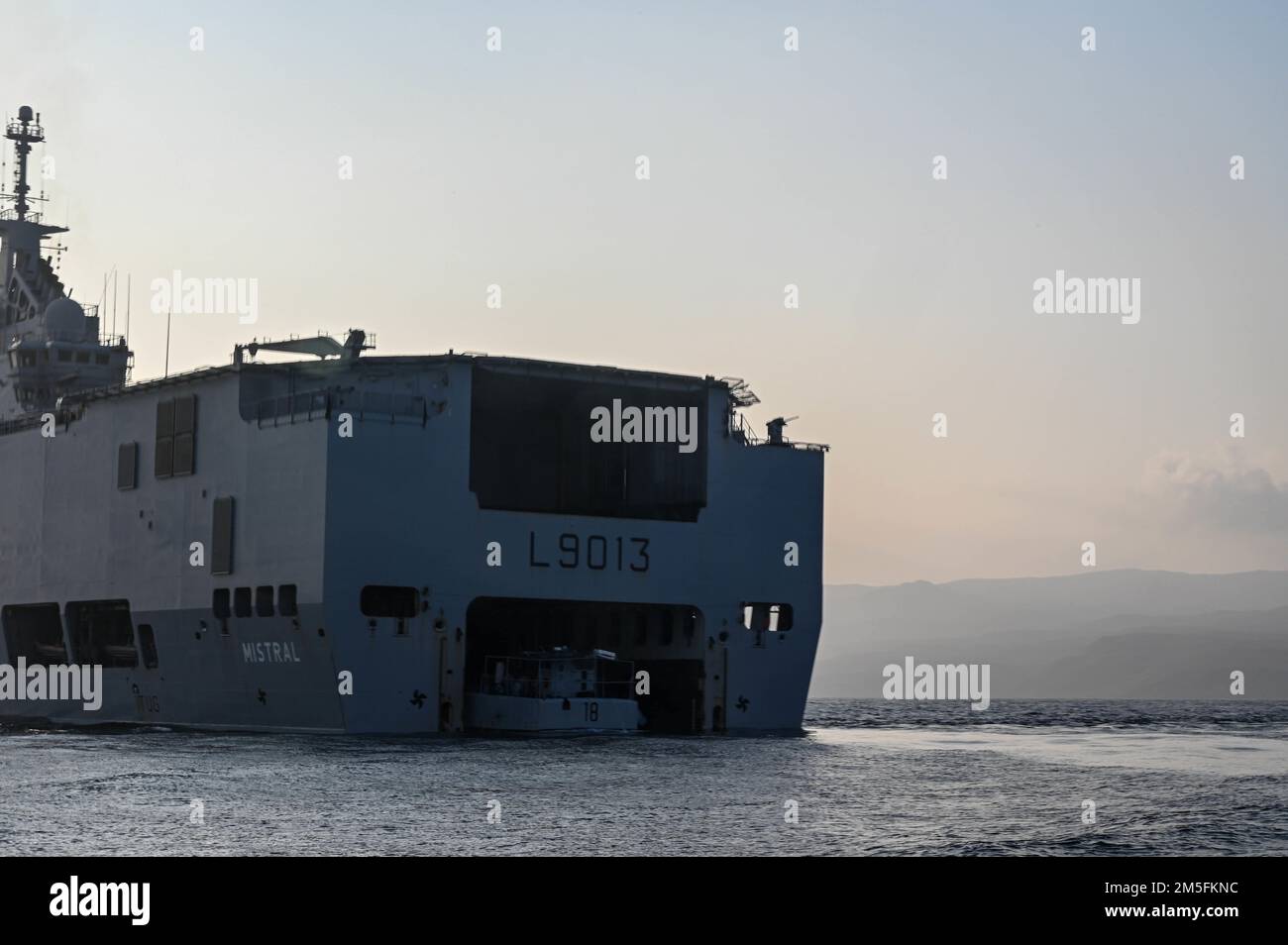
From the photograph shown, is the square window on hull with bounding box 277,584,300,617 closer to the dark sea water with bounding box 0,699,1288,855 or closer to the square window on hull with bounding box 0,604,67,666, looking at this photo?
the dark sea water with bounding box 0,699,1288,855

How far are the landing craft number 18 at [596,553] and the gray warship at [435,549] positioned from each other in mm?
71

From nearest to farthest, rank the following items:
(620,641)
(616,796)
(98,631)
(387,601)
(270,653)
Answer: (616,796) → (387,601) → (270,653) → (620,641) → (98,631)

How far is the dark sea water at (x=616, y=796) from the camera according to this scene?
23.9 metres

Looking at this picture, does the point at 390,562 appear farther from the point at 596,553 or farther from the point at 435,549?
the point at 596,553

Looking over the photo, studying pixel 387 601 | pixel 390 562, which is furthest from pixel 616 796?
pixel 387 601

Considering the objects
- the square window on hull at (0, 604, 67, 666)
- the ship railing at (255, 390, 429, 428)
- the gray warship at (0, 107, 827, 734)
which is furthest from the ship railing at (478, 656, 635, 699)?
the square window on hull at (0, 604, 67, 666)

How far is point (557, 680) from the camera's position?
49.5 metres

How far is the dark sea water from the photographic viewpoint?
23.9 metres

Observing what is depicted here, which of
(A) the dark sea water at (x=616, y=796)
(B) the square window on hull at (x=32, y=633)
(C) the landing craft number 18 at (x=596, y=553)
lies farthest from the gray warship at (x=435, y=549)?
(B) the square window on hull at (x=32, y=633)

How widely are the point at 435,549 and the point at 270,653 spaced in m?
5.51

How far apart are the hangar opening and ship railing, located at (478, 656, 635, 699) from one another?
187mm
